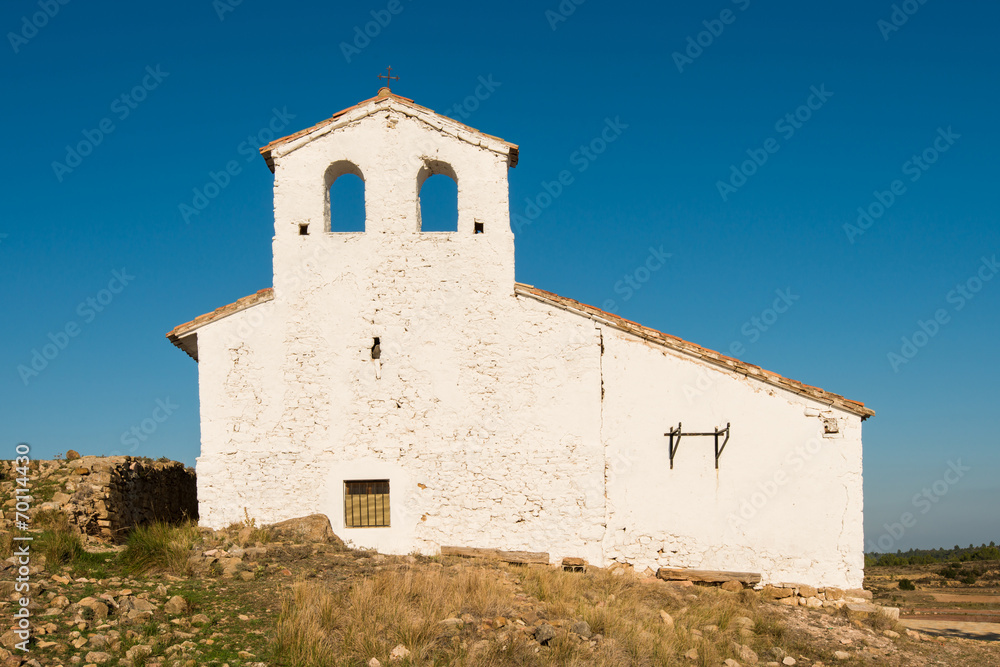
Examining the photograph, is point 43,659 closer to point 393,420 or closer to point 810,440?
point 393,420

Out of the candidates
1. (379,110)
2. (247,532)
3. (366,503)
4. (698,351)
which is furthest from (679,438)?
(379,110)

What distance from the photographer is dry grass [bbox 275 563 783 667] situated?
8.62 m

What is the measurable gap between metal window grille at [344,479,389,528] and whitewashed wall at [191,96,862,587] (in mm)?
168

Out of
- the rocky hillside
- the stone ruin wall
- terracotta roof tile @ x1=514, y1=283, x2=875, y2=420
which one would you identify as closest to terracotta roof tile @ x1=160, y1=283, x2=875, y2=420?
terracotta roof tile @ x1=514, y1=283, x2=875, y2=420

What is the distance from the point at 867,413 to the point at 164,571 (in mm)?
12094

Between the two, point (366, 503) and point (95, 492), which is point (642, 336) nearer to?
point (366, 503)

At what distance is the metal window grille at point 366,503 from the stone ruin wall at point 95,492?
3.12 m

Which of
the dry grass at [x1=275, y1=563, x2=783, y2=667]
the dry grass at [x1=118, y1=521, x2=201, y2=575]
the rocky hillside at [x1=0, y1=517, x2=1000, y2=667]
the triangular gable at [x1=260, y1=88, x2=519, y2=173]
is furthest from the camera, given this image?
the triangular gable at [x1=260, y1=88, x2=519, y2=173]

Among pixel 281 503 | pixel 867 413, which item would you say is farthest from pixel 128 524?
pixel 867 413

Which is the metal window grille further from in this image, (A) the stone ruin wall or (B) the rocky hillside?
(A) the stone ruin wall

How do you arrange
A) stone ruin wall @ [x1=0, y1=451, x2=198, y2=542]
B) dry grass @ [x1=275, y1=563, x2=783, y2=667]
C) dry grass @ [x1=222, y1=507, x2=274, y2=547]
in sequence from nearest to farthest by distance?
dry grass @ [x1=275, y1=563, x2=783, y2=667]
dry grass @ [x1=222, y1=507, x2=274, y2=547]
stone ruin wall @ [x1=0, y1=451, x2=198, y2=542]

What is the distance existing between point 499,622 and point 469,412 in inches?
186

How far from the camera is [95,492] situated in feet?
43.1

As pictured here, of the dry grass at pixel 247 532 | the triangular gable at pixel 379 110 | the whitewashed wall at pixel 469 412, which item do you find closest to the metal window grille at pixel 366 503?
the whitewashed wall at pixel 469 412
